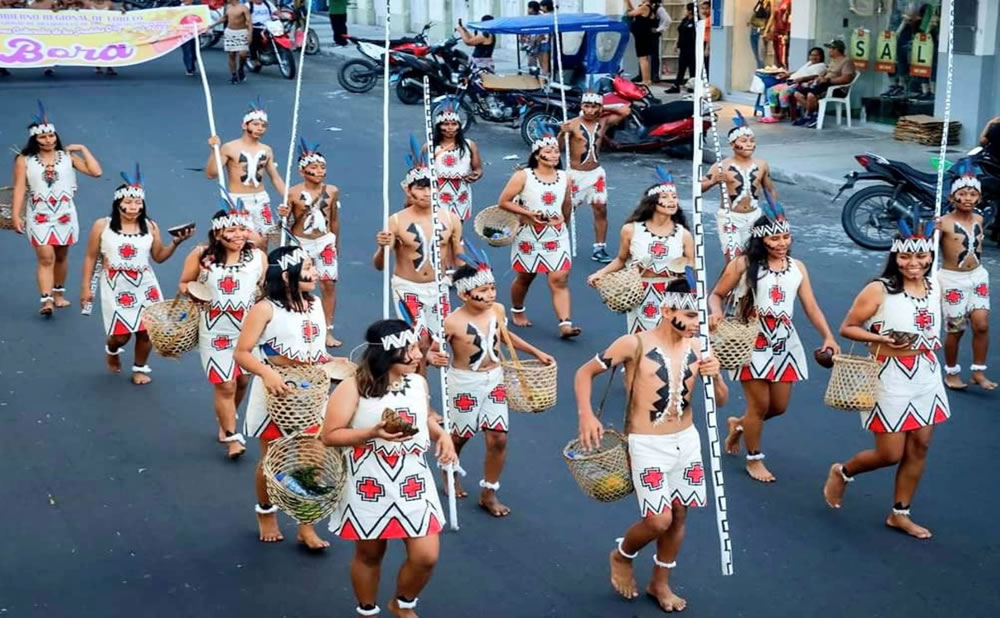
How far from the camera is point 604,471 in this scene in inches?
265

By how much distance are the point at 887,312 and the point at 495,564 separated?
2577 mm

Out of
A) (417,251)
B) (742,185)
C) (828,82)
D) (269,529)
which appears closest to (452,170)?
(742,185)

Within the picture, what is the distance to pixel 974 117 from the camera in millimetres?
18828

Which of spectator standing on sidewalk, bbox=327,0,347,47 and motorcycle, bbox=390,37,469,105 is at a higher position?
spectator standing on sidewalk, bbox=327,0,347,47

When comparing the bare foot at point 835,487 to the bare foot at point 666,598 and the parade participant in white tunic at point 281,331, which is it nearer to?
the bare foot at point 666,598

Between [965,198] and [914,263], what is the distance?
7.71 feet

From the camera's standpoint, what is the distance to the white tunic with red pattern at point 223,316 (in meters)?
8.70

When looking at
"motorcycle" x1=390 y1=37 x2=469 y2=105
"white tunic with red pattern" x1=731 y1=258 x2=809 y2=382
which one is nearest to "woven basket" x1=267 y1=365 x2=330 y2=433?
"white tunic with red pattern" x1=731 y1=258 x2=809 y2=382

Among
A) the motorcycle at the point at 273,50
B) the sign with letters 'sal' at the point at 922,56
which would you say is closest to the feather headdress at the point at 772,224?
the sign with letters 'sal' at the point at 922,56

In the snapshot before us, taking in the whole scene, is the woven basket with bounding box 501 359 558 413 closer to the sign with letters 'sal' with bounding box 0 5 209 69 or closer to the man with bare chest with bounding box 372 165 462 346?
the man with bare chest with bounding box 372 165 462 346

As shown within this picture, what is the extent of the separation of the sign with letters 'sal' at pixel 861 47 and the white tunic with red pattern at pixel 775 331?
46.9 ft

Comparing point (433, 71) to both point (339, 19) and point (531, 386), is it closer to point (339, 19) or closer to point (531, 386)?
point (339, 19)

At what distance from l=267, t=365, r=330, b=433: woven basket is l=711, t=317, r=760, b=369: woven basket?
2.27 m

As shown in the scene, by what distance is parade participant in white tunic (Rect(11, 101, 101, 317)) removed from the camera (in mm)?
12258
